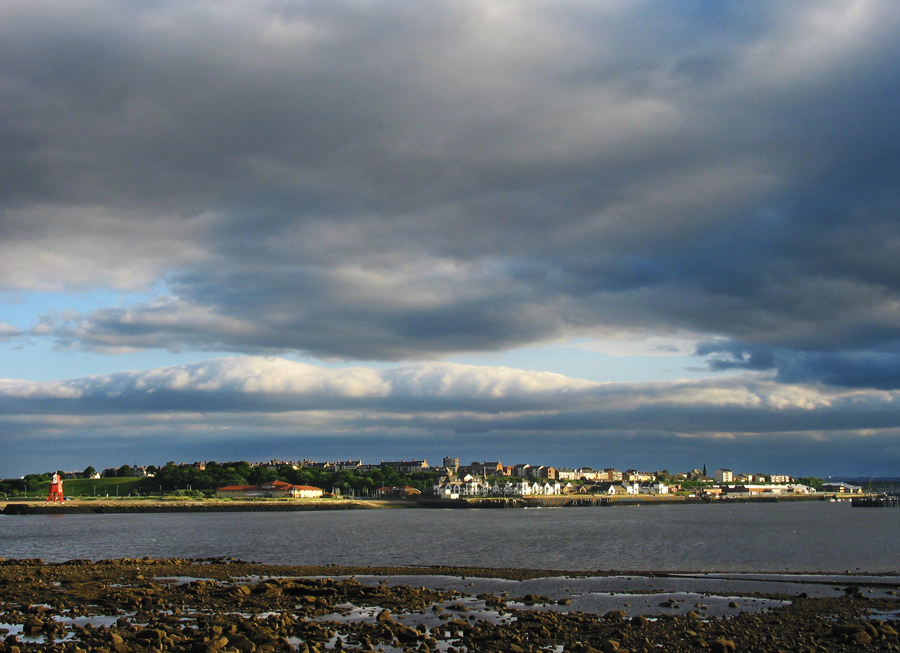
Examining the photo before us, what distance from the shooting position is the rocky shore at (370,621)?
77.8 feet

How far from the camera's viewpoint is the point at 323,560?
187 ft

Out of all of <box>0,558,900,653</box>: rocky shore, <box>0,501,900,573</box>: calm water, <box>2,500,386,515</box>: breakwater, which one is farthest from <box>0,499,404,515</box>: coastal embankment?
<box>0,558,900,653</box>: rocky shore

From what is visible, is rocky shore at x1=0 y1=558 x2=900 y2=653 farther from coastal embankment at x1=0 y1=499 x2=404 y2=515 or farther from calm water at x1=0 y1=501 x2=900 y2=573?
coastal embankment at x1=0 y1=499 x2=404 y2=515

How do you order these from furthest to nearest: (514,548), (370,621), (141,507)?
(141,507) < (514,548) < (370,621)

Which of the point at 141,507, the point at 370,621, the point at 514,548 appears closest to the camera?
the point at 370,621

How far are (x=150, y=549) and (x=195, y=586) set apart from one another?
36.9 m

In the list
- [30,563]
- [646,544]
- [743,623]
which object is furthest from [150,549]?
[743,623]

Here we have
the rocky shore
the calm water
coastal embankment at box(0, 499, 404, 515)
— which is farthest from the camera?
coastal embankment at box(0, 499, 404, 515)

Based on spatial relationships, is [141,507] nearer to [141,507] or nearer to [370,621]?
[141,507]

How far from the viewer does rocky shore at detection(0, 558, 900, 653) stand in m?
23.7

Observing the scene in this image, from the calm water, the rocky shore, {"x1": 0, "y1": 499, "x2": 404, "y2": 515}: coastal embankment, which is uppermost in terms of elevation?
the rocky shore

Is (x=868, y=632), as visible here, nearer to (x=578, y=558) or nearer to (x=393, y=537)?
(x=578, y=558)

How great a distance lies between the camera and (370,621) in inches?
1114

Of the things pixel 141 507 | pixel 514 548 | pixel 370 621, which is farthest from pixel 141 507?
pixel 370 621
